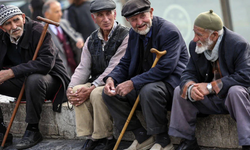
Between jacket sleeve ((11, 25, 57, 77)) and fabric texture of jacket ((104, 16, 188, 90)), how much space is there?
3.41 ft

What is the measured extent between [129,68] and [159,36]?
51cm

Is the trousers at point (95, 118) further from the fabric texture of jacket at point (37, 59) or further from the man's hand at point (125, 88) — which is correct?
the fabric texture of jacket at point (37, 59)

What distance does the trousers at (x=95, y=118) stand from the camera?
427 cm

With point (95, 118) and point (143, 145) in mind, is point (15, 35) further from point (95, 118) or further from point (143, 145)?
point (143, 145)

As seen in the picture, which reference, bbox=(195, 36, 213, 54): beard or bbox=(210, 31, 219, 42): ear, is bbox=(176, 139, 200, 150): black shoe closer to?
bbox=(195, 36, 213, 54): beard

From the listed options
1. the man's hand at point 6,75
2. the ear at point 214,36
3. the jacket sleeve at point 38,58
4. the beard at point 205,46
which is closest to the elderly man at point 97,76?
the jacket sleeve at point 38,58

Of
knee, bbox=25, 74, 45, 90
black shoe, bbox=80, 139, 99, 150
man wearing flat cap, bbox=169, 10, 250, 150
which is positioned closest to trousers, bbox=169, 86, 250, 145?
man wearing flat cap, bbox=169, 10, 250, 150

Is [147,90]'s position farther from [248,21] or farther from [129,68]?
[248,21]

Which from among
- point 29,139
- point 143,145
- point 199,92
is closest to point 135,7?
point 199,92

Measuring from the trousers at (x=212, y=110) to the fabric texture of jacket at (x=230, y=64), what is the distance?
0.07 meters

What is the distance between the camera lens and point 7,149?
5.00m

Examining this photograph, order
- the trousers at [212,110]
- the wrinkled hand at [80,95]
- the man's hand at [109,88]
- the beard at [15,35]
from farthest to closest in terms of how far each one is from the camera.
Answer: the beard at [15,35]
the wrinkled hand at [80,95]
the man's hand at [109,88]
the trousers at [212,110]

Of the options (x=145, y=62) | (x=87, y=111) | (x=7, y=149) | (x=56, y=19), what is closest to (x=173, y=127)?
(x=145, y=62)

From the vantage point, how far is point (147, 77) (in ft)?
13.0
